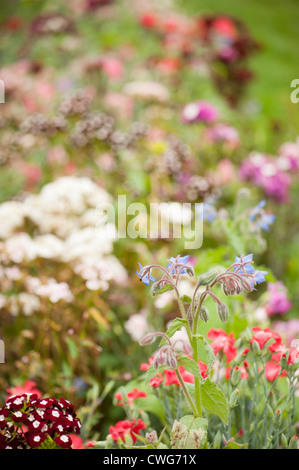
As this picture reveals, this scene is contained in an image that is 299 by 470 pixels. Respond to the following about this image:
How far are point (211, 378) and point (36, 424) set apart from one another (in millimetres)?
364

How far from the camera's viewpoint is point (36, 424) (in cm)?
83

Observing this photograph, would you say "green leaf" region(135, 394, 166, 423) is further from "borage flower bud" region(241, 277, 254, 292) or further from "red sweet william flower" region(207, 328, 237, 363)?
"borage flower bud" region(241, 277, 254, 292)

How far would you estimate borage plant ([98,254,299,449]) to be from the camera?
2.56 feet

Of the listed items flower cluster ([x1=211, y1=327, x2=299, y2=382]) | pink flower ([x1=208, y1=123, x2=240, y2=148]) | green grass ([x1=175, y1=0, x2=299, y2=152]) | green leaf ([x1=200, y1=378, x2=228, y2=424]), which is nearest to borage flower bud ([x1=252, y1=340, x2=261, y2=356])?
flower cluster ([x1=211, y1=327, x2=299, y2=382])

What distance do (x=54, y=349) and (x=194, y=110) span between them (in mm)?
1359

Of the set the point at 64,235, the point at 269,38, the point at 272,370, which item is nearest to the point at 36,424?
the point at 272,370

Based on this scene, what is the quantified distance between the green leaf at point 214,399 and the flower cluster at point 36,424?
23cm

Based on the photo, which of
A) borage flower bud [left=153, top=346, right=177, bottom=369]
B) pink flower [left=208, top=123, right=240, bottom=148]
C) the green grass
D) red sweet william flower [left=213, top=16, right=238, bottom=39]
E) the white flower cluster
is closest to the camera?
borage flower bud [left=153, top=346, right=177, bottom=369]

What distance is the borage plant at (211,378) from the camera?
2.56ft

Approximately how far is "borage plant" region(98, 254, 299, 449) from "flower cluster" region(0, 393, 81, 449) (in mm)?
128

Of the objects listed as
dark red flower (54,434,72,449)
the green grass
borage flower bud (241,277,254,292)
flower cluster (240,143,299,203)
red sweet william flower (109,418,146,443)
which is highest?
the green grass

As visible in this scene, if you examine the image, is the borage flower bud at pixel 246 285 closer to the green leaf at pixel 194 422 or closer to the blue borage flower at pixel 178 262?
the blue borage flower at pixel 178 262

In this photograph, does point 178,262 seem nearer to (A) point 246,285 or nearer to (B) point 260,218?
(A) point 246,285

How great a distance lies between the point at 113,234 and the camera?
5.25 ft
